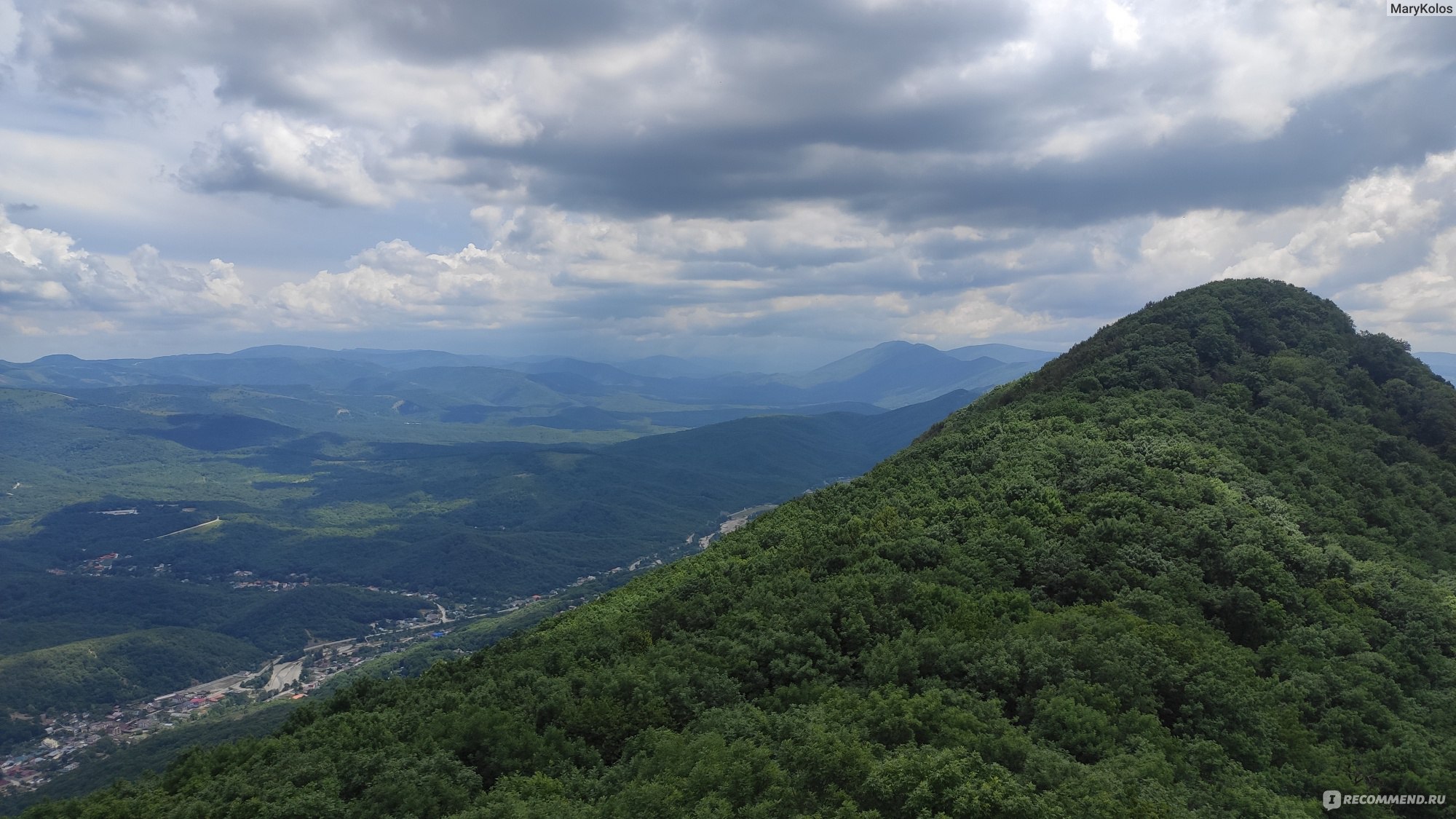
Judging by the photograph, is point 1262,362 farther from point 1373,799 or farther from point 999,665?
point 999,665

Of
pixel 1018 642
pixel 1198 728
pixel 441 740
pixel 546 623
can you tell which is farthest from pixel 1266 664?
pixel 546 623

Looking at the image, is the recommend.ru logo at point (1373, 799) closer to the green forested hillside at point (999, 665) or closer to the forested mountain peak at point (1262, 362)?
the green forested hillside at point (999, 665)

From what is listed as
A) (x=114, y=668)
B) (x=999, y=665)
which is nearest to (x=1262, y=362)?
(x=999, y=665)

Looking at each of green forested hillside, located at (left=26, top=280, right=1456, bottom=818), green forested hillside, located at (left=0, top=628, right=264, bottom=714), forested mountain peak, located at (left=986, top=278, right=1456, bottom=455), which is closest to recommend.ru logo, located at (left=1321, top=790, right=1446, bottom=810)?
green forested hillside, located at (left=26, top=280, right=1456, bottom=818)

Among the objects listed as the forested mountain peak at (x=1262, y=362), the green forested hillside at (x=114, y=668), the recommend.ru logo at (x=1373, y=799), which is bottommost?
the green forested hillside at (x=114, y=668)

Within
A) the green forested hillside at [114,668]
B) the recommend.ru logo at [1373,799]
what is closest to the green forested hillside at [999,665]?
the recommend.ru logo at [1373,799]

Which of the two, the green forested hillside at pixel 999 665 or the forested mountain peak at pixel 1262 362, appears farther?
the forested mountain peak at pixel 1262 362

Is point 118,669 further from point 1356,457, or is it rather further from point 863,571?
point 1356,457

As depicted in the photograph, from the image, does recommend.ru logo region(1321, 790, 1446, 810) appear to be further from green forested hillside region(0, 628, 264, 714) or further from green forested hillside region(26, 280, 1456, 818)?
green forested hillside region(0, 628, 264, 714)
